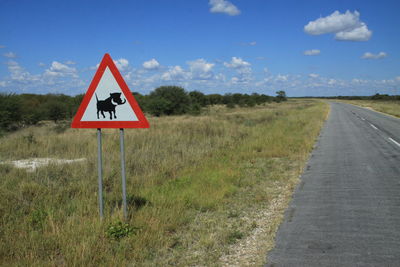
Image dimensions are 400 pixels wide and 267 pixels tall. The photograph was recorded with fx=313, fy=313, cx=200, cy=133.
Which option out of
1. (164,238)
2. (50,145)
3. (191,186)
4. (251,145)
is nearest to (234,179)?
(191,186)

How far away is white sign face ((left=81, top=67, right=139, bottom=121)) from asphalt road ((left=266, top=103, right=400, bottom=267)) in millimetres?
2715

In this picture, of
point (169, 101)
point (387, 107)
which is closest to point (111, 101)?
point (169, 101)

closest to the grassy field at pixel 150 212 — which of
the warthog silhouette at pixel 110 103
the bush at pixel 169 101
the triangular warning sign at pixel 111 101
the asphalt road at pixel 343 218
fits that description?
the asphalt road at pixel 343 218

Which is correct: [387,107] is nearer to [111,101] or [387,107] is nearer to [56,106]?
[56,106]

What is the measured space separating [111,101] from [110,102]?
0.02 meters

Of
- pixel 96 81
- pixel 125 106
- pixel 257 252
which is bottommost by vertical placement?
pixel 257 252

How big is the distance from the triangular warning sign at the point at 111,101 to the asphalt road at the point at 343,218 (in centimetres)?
261

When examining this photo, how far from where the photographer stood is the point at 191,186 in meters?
6.68

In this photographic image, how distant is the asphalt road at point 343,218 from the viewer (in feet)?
12.1

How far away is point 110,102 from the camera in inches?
177

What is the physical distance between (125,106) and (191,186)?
2.79m

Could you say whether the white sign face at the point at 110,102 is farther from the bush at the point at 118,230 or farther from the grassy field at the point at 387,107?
the grassy field at the point at 387,107

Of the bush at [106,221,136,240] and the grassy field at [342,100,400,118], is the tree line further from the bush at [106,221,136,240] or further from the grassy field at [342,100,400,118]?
the grassy field at [342,100,400,118]

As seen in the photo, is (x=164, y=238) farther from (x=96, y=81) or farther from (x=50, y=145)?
(x=50, y=145)
